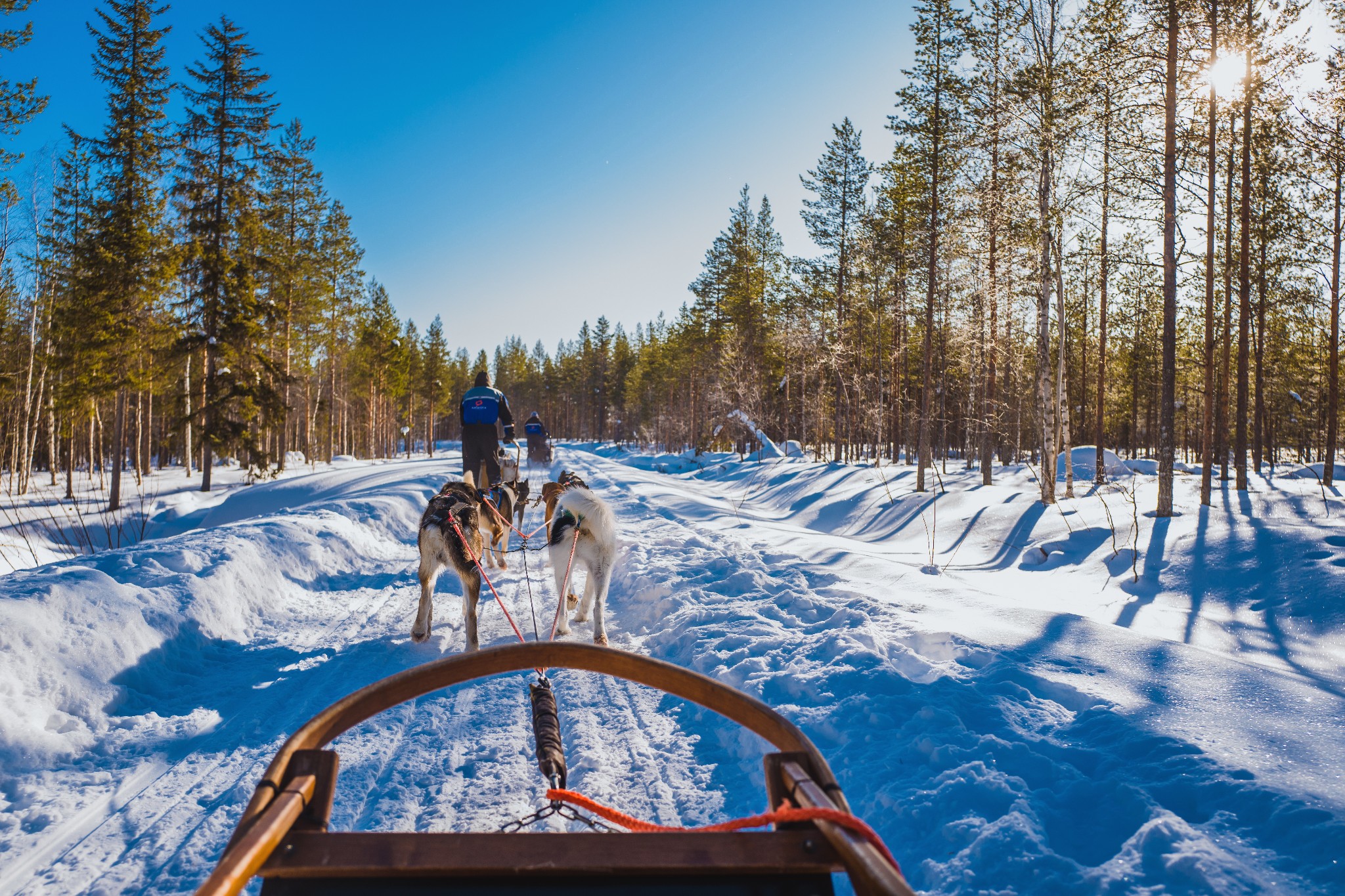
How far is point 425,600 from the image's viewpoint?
507 cm

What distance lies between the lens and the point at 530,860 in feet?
3.99

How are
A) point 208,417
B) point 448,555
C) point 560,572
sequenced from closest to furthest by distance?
point 448,555 → point 560,572 → point 208,417

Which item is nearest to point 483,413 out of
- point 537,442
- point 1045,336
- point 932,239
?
point 1045,336

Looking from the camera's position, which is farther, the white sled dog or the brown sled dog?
the brown sled dog

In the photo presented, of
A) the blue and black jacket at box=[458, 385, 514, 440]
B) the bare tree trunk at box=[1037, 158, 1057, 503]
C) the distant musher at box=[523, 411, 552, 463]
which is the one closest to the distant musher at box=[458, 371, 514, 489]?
the blue and black jacket at box=[458, 385, 514, 440]

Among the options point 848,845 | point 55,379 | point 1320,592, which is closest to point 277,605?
point 848,845

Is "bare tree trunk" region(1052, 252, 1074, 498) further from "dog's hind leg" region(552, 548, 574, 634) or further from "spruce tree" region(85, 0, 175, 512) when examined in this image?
"spruce tree" region(85, 0, 175, 512)

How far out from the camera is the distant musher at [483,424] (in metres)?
9.36

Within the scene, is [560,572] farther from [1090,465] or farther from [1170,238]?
[1090,465]

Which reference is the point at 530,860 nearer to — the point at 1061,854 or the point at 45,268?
the point at 1061,854

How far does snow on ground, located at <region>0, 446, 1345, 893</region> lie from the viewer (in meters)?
2.23

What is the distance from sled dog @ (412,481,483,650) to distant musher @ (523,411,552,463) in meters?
18.5

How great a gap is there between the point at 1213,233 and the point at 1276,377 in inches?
975

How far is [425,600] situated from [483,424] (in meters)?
4.83
